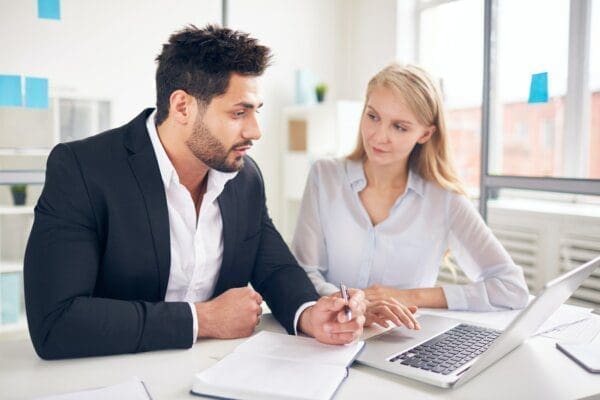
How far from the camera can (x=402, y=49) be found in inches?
162

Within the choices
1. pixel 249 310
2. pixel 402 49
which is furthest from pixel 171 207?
pixel 402 49

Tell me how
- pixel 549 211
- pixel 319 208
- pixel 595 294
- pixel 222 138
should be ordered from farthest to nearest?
pixel 549 211
pixel 595 294
pixel 319 208
pixel 222 138

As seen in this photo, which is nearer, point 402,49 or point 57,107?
point 57,107

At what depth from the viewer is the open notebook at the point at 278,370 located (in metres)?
0.85

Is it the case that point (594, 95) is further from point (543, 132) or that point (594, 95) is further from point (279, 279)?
point (279, 279)

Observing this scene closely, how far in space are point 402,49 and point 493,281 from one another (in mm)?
2935

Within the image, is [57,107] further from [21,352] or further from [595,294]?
[595,294]

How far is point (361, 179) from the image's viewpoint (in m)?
1.81

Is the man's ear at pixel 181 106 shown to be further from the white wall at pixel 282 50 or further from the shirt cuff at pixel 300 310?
the white wall at pixel 282 50

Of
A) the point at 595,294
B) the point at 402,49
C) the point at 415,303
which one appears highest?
the point at 402,49

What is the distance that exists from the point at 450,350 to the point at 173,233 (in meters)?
0.72

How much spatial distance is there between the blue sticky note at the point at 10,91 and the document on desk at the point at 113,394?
9.07 feet

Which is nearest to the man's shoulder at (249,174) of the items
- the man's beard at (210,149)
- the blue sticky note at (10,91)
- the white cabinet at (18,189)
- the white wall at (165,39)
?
the man's beard at (210,149)

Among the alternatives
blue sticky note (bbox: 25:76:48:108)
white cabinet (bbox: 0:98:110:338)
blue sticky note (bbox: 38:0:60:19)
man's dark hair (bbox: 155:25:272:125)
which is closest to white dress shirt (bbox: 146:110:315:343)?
man's dark hair (bbox: 155:25:272:125)
